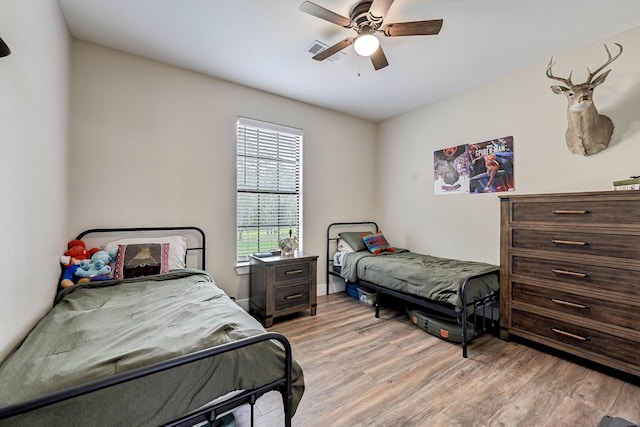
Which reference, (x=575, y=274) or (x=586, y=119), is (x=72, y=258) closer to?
(x=575, y=274)

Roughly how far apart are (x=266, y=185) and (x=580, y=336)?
3337 millimetres

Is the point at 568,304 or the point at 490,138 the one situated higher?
the point at 490,138

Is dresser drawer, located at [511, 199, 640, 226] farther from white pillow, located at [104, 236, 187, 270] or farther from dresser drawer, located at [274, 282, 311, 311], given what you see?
white pillow, located at [104, 236, 187, 270]

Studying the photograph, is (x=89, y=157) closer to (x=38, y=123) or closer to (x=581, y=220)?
(x=38, y=123)

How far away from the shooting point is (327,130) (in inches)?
157

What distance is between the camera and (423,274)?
106 inches

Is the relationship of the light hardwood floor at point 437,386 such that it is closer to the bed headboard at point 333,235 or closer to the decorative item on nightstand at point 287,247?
the decorative item on nightstand at point 287,247

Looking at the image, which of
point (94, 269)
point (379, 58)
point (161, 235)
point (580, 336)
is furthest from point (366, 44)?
point (580, 336)

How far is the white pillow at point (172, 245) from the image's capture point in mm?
2371

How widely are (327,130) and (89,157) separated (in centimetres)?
279

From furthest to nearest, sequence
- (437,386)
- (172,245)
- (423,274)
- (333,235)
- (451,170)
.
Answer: (333,235) < (451,170) < (423,274) < (172,245) < (437,386)

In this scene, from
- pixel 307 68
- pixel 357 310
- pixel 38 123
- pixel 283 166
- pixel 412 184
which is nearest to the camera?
pixel 38 123

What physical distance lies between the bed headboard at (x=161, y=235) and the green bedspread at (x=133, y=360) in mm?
891

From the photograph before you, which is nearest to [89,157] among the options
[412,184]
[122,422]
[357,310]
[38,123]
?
[38,123]
